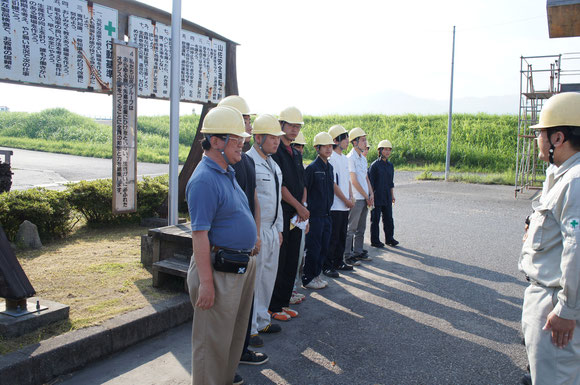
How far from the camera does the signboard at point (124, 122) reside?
17.6ft

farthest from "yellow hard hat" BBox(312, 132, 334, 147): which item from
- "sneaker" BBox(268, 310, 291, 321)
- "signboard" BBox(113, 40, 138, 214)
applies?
"signboard" BBox(113, 40, 138, 214)

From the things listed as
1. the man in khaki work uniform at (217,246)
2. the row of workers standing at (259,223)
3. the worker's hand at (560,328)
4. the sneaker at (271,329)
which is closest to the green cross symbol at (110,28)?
the row of workers standing at (259,223)

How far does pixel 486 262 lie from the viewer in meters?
6.88

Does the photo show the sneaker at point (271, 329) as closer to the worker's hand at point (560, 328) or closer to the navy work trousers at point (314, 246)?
the navy work trousers at point (314, 246)

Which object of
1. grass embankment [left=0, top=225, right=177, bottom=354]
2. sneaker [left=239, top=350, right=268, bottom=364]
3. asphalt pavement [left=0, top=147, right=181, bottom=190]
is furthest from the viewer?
asphalt pavement [left=0, top=147, right=181, bottom=190]

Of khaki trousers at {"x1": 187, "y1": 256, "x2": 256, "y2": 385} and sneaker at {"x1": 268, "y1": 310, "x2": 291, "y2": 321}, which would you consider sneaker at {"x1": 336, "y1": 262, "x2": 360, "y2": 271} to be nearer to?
sneaker at {"x1": 268, "y1": 310, "x2": 291, "y2": 321}

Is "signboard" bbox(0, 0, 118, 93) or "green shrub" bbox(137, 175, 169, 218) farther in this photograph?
"green shrub" bbox(137, 175, 169, 218)

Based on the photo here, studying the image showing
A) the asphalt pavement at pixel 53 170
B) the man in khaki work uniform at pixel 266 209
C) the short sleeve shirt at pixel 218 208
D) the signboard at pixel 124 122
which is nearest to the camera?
the short sleeve shirt at pixel 218 208

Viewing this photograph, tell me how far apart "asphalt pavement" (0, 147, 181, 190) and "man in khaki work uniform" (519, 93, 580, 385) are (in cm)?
1068

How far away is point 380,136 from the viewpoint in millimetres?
29812

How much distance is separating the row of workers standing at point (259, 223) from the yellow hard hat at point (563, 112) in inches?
69.3

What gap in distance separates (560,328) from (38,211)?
6.12 meters

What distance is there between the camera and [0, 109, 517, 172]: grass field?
24266 mm

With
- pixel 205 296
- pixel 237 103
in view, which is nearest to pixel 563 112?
pixel 205 296
